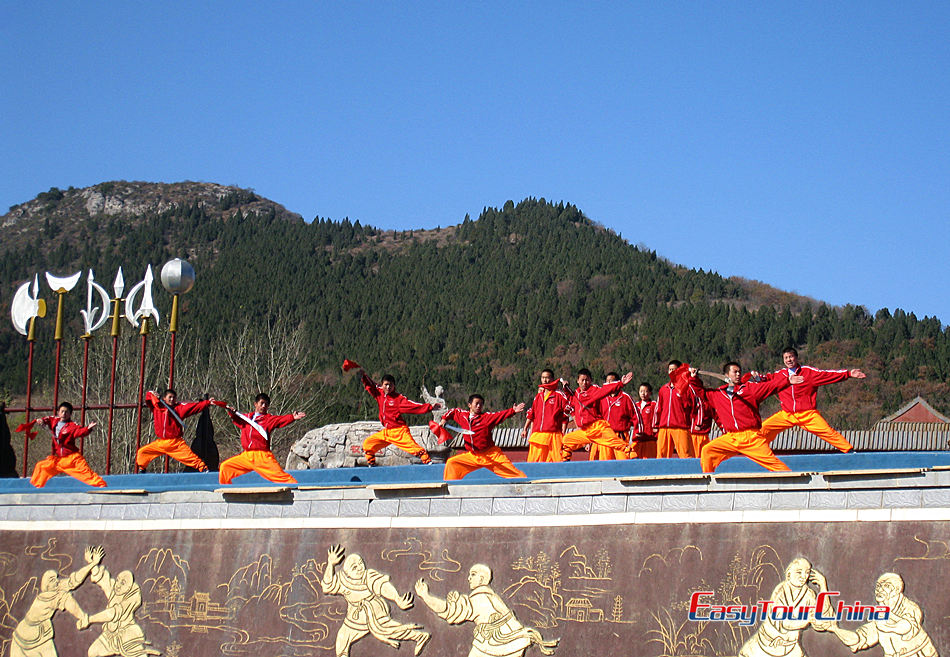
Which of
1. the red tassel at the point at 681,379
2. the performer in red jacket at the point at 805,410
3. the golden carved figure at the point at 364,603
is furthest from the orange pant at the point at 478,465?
the performer in red jacket at the point at 805,410

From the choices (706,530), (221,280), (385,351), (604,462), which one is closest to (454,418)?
(604,462)

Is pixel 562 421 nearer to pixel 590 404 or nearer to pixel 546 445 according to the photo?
pixel 546 445

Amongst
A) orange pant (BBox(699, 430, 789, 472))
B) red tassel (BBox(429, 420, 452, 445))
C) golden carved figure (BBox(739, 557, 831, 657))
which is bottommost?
golden carved figure (BBox(739, 557, 831, 657))

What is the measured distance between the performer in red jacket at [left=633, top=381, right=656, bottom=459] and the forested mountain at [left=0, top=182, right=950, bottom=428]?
1501 cm

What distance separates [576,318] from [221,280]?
2159cm

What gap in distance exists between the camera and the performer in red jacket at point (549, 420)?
554 inches

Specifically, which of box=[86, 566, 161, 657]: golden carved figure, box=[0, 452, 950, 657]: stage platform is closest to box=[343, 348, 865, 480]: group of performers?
box=[0, 452, 950, 657]: stage platform

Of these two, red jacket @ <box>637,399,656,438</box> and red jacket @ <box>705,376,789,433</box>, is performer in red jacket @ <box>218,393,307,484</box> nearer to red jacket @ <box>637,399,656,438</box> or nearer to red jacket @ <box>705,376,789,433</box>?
red jacket @ <box>637,399,656,438</box>

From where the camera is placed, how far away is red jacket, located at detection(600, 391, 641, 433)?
1375cm

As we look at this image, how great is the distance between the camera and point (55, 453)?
1503 centimetres

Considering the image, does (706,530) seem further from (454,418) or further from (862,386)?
(862,386)

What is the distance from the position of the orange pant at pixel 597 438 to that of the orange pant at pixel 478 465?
112 centimetres

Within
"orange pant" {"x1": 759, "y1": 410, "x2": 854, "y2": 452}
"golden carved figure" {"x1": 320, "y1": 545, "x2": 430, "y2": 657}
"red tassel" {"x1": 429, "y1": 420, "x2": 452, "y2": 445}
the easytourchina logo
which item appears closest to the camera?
the easytourchina logo

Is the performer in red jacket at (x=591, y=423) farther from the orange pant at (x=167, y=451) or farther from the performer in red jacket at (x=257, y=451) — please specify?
the orange pant at (x=167, y=451)
